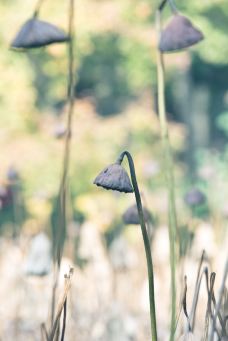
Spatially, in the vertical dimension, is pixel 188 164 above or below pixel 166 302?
below

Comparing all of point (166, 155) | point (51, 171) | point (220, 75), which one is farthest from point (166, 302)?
point (220, 75)

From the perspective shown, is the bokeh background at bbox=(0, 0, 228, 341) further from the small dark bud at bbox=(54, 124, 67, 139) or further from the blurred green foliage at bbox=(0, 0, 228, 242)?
the small dark bud at bbox=(54, 124, 67, 139)

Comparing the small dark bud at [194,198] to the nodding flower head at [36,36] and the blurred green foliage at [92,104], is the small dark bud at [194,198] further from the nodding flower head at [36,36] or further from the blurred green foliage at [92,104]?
the blurred green foliage at [92,104]

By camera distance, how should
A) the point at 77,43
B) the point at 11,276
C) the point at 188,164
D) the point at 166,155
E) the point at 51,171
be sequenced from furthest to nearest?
the point at 188,164
the point at 77,43
the point at 51,171
the point at 11,276
the point at 166,155

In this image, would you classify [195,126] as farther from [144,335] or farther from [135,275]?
[144,335]

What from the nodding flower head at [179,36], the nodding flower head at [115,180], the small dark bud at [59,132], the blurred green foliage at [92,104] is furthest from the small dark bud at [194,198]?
the blurred green foliage at [92,104]

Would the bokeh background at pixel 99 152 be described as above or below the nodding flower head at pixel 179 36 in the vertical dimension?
below

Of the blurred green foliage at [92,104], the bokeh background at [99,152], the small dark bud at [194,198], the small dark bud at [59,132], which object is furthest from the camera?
the blurred green foliage at [92,104]
